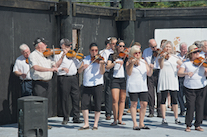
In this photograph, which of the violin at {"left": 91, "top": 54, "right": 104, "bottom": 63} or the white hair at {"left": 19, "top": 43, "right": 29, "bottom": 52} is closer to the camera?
the violin at {"left": 91, "top": 54, "right": 104, "bottom": 63}

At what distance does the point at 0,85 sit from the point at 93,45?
7.72 ft

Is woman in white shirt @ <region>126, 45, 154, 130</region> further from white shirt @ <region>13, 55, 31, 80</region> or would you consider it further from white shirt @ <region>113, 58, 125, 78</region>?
white shirt @ <region>13, 55, 31, 80</region>

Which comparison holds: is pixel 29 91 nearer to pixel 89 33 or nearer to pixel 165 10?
pixel 89 33

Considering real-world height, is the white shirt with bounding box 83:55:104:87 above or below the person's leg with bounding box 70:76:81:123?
above

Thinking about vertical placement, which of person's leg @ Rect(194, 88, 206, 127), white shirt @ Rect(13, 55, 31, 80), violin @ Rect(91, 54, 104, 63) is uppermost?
violin @ Rect(91, 54, 104, 63)

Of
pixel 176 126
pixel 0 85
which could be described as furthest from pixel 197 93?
pixel 0 85

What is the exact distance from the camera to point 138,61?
7.92 meters

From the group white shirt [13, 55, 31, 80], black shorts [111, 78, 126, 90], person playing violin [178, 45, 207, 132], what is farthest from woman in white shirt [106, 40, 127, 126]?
white shirt [13, 55, 31, 80]

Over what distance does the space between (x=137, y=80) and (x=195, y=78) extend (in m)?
1.23

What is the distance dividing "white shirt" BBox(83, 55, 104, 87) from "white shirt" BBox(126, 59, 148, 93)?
67 cm

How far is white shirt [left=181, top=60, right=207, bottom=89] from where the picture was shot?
782 centimetres

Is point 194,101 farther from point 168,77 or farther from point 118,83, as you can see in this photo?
point 118,83

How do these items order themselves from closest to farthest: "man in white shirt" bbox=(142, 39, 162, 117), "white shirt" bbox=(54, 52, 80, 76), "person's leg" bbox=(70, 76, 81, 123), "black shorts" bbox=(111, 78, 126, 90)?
"black shorts" bbox=(111, 78, 126, 90)
"white shirt" bbox=(54, 52, 80, 76)
"person's leg" bbox=(70, 76, 81, 123)
"man in white shirt" bbox=(142, 39, 162, 117)

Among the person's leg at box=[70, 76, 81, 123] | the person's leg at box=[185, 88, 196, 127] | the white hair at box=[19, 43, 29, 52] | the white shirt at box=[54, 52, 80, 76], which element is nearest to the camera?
the person's leg at box=[185, 88, 196, 127]
